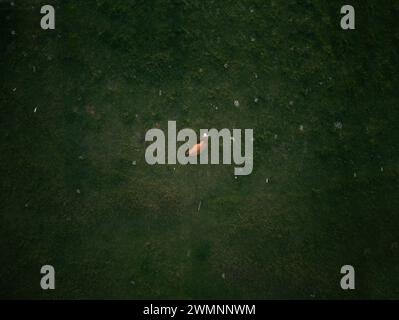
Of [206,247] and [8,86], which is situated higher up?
[8,86]
